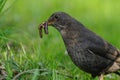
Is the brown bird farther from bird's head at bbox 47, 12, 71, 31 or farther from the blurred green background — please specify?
the blurred green background

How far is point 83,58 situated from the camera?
28.3 ft

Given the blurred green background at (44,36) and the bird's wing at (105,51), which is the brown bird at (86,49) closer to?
the bird's wing at (105,51)

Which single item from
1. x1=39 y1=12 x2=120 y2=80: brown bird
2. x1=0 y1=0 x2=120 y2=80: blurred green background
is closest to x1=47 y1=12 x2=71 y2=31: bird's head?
x1=39 y1=12 x2=120 y2=80: brown bird

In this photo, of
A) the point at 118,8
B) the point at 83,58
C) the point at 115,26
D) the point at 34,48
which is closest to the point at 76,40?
the point at 83,58

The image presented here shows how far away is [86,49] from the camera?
8711 millimetres

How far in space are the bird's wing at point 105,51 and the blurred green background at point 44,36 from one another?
33cm

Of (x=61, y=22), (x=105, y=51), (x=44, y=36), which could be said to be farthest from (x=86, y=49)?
(x=44, y=36)

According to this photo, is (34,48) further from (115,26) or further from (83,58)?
(115,26)

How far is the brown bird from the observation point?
28.4 feet

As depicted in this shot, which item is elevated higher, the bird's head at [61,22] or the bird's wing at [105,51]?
the bird's head at [61,22]

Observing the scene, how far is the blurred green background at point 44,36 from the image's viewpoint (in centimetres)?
866

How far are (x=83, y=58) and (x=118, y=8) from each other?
592cm

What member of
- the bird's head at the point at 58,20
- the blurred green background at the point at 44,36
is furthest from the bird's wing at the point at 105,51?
the bird's head at the point at 58,20

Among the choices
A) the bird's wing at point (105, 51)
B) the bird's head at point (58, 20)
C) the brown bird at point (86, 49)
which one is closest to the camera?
the brown bird at point (86, 49)
